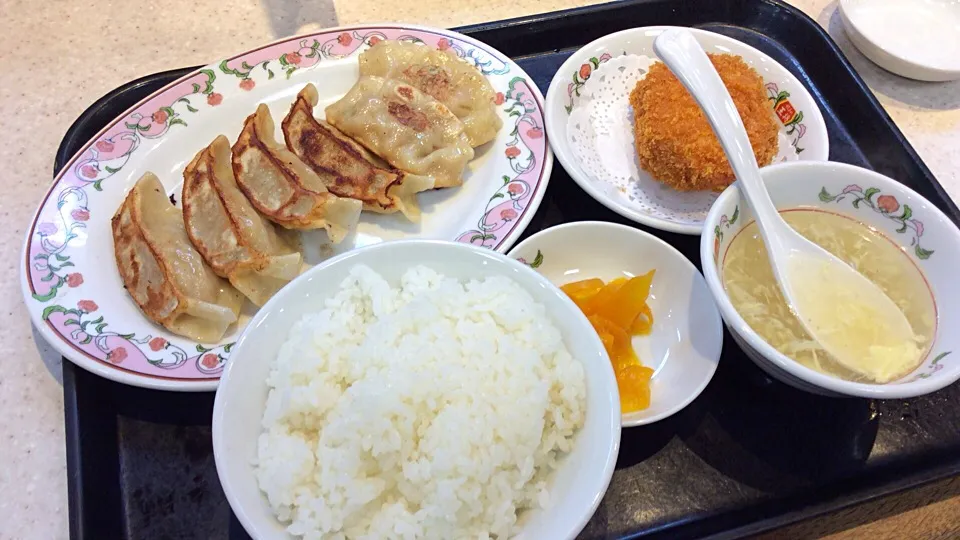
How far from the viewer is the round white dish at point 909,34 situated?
2375 mm

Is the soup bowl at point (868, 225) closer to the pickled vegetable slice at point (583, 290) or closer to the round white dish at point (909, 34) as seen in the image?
the pickled vegetable slice at point (583, 290)

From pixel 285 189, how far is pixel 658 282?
112 cm

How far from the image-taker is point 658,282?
1805mm

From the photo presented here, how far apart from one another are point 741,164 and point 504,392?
84 centimetres

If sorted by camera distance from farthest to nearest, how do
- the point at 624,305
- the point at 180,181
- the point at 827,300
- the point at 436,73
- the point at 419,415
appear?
1. the point at 436,73
2. the point at 180,181
3. the point at 624,305
4. the point at 827,300
5. the point at 419,415

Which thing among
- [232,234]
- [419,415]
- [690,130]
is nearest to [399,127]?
[232,234]

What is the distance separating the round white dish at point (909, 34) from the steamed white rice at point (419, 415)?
6.38 ft

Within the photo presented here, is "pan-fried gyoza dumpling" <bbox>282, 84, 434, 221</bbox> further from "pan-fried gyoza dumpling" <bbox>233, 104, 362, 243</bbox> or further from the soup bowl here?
the soup bowl

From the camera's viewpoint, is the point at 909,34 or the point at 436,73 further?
the point at 909,34

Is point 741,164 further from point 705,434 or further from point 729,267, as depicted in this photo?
point 705,434

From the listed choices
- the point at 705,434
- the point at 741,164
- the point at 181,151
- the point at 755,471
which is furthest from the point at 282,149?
the point at 755,471

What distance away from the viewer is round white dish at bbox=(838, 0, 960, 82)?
2.38 m

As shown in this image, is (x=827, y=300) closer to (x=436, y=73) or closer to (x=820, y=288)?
(x=820, y=288)

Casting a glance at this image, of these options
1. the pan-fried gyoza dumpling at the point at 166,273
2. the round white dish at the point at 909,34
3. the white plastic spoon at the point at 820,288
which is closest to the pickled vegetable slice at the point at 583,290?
the white plastic spoon at the point at 820,288
